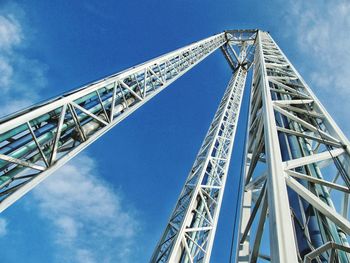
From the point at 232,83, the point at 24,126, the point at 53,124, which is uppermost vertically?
the point at 232,83

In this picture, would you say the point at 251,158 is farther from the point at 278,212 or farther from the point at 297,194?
the point at 278,212

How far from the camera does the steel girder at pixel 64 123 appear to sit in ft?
20.1

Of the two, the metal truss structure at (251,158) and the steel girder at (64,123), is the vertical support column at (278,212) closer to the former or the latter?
the metal truss structure at (251,158)

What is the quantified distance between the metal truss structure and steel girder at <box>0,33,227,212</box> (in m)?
0.02

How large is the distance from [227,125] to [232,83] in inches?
262

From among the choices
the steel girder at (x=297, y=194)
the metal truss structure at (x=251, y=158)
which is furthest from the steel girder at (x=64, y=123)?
the steel girder at (x=297, y=194)

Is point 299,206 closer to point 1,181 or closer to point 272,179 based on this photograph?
point 272,179

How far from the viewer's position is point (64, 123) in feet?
25.5

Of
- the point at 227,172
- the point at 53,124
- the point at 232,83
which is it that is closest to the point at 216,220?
the point at 227,172

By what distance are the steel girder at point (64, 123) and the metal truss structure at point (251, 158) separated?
0.08 ft

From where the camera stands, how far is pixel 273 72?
33.2 feet

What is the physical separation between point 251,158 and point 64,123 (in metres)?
4.96

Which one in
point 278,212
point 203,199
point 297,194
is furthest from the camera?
point 203,199

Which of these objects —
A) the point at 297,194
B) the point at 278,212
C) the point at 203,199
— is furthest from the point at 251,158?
the point at 203,199
